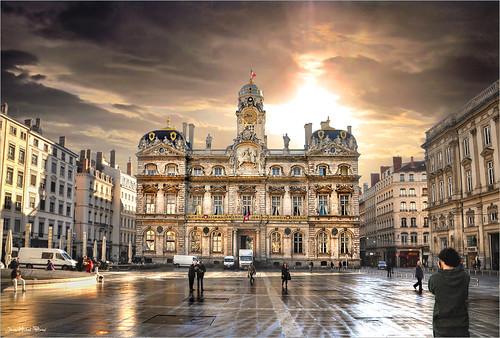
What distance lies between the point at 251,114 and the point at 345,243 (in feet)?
81.8

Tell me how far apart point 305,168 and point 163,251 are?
2543 centimetres

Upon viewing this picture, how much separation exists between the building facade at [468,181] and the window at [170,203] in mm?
37596

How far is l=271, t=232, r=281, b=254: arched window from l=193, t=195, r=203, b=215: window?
11.8 meters

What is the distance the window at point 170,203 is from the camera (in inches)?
2963

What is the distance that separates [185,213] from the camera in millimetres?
74875

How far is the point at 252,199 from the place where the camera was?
246 ft

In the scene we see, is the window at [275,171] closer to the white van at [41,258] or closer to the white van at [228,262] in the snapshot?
the white van at [228,262]

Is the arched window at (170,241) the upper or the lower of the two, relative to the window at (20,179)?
lower

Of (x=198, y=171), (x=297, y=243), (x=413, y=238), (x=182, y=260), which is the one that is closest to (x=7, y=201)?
(x=182, y=260)

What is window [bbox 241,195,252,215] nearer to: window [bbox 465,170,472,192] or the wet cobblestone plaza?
window [bbox 465,170,472,192]

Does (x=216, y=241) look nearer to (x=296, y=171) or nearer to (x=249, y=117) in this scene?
(x=296, y=171)

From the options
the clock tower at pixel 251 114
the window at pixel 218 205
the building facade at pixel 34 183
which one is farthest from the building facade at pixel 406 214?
the building facade at pixel 34 183

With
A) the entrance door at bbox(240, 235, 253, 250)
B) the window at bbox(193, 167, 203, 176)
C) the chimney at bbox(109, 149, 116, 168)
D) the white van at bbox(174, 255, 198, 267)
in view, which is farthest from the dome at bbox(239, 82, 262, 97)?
the chimney at bbox(109, 149, 116, 168)

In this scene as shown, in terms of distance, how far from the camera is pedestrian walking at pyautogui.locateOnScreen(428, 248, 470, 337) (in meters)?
6.75
